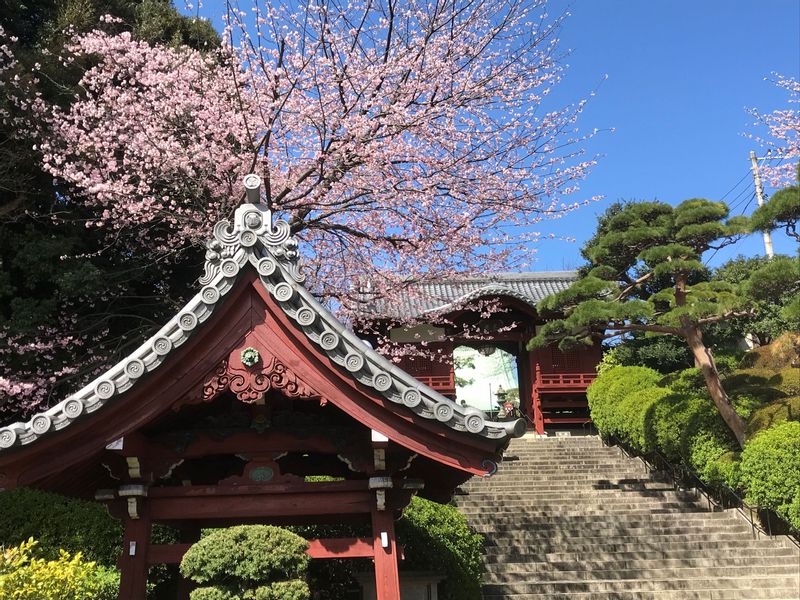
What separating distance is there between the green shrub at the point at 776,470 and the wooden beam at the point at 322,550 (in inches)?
359

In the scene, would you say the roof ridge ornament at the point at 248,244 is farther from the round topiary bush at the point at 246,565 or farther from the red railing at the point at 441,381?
the red railing at the point at 441,381

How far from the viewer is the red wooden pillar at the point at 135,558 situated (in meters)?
4.63

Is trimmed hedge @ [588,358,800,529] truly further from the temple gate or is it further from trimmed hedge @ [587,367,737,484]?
the temple gate

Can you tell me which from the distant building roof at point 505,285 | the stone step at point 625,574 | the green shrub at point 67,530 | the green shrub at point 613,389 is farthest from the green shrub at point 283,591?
the distant building roof at point 505,285

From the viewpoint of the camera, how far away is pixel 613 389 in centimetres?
1897

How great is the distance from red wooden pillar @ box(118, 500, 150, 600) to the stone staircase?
Result: 7027 mm

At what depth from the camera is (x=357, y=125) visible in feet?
31.6

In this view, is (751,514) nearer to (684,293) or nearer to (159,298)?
(684,293)

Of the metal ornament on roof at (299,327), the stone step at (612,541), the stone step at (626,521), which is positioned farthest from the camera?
the stone step at (626,521)

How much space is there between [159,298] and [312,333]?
8349 millimetres

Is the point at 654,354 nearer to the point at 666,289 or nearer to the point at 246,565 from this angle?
the point at 666,289

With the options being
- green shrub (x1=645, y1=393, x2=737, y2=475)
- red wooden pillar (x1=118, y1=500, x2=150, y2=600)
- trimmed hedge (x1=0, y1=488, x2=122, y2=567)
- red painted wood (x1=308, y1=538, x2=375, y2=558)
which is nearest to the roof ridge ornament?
red wooden pillar (x1=118, y1=500, x2=150, y2=600)

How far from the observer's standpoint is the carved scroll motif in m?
4.47

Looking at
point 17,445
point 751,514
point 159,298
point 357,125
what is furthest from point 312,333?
point 751,514
